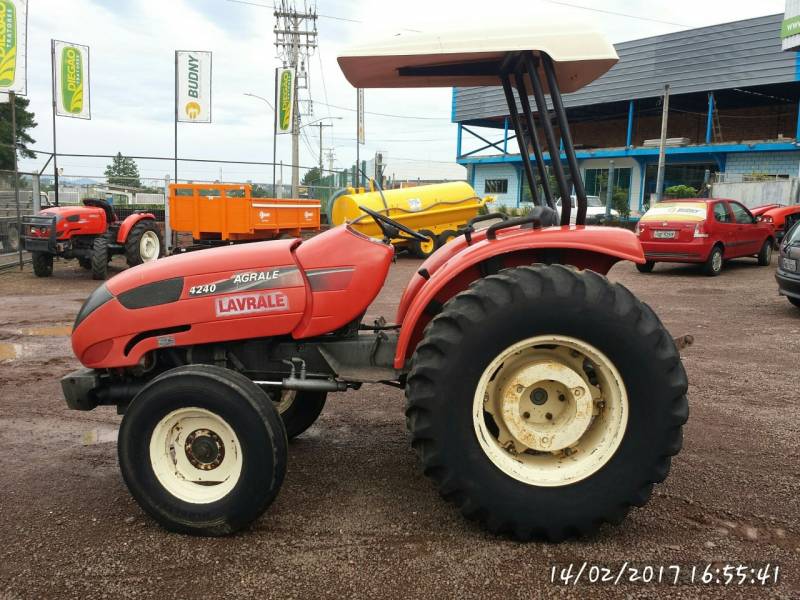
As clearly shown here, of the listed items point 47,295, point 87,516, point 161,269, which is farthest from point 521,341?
point 47,295

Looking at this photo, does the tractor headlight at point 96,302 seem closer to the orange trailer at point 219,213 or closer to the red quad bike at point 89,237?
the red quad bike at point 89,237

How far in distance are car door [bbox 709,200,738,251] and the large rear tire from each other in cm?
1161

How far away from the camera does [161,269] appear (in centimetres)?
323

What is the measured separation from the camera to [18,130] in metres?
49.0

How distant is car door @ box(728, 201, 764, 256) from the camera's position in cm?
1350

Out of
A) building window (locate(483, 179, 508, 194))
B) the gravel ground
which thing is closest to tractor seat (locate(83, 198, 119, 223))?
the gravel ground

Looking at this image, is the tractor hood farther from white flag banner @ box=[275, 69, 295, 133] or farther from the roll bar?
white flag banner @ box=[275, 69, 295, 133]

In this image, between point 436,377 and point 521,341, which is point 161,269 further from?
point 521,341

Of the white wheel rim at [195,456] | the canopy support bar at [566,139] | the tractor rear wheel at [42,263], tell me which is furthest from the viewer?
the tractor rear wheel at [42,263]

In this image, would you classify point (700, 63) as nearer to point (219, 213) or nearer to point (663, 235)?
point (663, 235)

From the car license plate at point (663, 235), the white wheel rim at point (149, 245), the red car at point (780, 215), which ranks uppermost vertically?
the red car at point (780, 215)

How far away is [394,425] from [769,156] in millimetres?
25171

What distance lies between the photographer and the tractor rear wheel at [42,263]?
12500mm

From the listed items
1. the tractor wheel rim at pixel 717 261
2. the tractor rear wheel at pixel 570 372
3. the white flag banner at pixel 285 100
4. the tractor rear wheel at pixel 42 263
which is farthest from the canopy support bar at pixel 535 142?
the white flag banner at pixel 285 100
